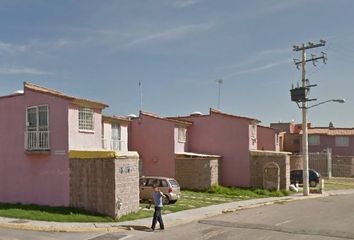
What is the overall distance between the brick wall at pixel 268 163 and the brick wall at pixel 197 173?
3.04m

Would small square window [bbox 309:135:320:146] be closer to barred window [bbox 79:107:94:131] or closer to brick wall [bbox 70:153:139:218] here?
barred window [bbox 79:107:94:131]

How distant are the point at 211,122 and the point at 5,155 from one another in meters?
17.4

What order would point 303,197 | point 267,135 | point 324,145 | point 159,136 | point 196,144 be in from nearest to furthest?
point 303,197 → point 159,136 → point 196,144 → point 267,135 → point 324,145

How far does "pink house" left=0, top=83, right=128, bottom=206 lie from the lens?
21734 mm

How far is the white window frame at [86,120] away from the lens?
74.0 ft

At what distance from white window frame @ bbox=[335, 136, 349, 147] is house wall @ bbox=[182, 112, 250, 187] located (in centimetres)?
2838

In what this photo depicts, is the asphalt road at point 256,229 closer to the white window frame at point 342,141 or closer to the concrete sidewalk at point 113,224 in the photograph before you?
the concrete sidewalk at point 113,224

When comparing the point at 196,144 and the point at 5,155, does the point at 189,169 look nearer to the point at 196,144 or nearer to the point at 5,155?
the point at 196,144

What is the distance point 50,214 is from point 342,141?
47246 millimetres

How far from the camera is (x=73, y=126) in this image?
71.8 feet

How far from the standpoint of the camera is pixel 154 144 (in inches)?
1371

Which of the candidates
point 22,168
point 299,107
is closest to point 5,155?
point 22,168

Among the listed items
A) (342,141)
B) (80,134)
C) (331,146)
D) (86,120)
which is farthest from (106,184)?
(342,141)

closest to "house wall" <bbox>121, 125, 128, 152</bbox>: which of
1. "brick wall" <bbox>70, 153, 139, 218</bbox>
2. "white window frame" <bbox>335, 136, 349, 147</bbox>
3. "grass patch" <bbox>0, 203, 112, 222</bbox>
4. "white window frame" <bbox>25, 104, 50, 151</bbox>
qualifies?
"white window frame" <bbox>25, 104, 50, 151</bbox>
